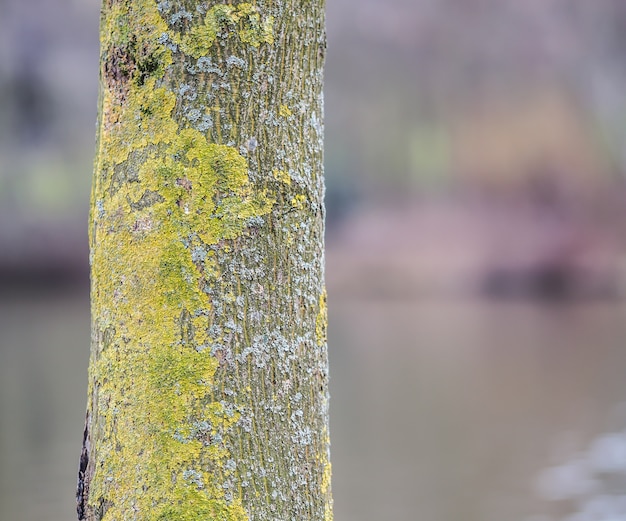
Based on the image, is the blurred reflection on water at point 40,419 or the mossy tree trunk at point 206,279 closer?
the mossy tree trunk at point 206,279

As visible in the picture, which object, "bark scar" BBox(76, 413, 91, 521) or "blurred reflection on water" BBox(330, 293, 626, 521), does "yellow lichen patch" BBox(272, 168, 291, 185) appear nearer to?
"bark scar" BBox(76, 413, 91, 521)

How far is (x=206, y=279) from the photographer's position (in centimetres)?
83

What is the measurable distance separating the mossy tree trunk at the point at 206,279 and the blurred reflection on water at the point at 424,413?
16.4ft

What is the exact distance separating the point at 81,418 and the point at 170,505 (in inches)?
310

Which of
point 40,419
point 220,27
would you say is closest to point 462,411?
point 40,419

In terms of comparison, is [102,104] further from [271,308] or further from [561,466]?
[561,466]

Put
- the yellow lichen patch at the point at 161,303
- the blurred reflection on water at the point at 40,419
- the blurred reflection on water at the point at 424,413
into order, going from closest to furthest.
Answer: the yellow lichen patch at the point at 161,303, the blurred reflection on water at the point at 40,419, the blurred reflection on water at the point at 424,413

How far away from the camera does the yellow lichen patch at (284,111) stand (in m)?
0.86

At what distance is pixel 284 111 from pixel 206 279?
7.7 inches

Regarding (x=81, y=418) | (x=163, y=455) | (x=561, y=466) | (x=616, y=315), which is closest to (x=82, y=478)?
(x=163, y=455)

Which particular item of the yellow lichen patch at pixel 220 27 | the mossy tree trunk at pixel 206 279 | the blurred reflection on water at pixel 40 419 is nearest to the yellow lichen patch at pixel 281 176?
the mossy tree trunk at pixel 206 279

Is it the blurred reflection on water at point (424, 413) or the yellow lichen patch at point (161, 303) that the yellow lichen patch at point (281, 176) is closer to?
the yellow lichen patch at point (161, 303)

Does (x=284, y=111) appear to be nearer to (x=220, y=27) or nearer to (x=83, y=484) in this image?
(x=220, y=27)

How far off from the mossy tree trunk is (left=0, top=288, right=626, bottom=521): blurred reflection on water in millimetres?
5006
